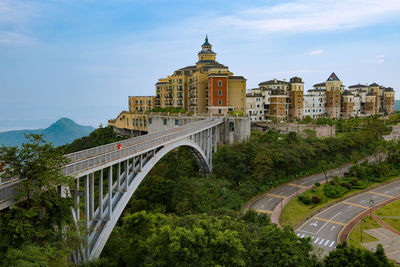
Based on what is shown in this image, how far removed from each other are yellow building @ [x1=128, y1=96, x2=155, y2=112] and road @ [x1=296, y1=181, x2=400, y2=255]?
54.1 metres

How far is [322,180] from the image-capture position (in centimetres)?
5069

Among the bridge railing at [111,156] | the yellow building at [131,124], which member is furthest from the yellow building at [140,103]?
Result: the bridge railing at [111,156]

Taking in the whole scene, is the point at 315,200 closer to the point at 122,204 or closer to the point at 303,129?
the point at 122,204

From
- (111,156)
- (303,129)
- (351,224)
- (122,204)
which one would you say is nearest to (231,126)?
(303,129)

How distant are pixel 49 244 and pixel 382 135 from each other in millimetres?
80625

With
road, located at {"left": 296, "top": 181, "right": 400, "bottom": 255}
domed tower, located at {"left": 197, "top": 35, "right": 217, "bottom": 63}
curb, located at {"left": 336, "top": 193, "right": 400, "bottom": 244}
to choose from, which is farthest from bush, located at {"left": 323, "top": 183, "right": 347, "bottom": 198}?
domed tower, located at {"left": 197, "top": 35, "right": 217, "bottom": 63}

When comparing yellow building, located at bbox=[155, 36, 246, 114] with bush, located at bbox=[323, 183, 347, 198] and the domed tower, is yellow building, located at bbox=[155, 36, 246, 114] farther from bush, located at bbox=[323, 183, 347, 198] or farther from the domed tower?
bush, located at bbox=[323, 183, 347, 198]

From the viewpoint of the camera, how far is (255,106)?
87750mm

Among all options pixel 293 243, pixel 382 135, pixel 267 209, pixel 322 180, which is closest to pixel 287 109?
pixel 382 135

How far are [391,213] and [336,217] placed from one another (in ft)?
21.3

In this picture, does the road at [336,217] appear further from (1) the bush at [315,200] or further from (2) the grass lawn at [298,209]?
(1) the bush at [315,200]

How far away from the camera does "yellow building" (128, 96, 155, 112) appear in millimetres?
83688

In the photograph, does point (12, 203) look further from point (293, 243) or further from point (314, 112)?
point (314, 112)

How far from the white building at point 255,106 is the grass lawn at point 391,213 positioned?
4941 cm
